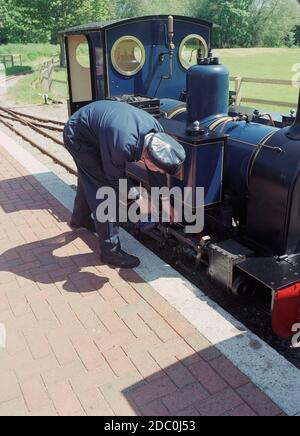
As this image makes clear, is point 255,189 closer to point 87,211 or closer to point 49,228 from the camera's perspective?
point 87,211

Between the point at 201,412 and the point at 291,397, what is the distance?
1.82 ft

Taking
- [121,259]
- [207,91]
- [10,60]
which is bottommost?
[121,259]

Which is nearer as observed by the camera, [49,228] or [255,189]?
[255,189]

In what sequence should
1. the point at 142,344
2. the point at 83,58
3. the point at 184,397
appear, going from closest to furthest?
the point at 184,397
the point at 142,344
the point at 83,58

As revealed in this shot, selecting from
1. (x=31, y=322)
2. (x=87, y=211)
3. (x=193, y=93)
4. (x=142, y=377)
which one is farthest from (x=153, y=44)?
(x=142, y=377)

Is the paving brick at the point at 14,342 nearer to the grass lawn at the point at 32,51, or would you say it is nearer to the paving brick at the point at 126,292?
the paving brick at the point at 126,292

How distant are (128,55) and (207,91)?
174cm

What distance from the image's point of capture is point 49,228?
5.11 meters

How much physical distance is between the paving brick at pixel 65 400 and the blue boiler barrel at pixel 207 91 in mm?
2633

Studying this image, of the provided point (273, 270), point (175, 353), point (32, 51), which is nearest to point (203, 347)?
point (175, 353)

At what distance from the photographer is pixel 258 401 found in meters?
2.62

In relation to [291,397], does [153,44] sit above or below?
above

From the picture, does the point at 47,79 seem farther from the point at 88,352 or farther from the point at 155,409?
the point at 155,409

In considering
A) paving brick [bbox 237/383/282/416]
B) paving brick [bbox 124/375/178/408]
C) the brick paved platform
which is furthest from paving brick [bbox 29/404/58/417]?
paving brick [bbox 237/383/282/416]
